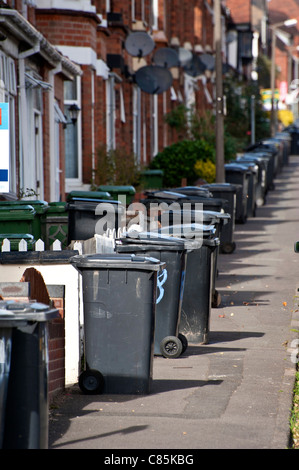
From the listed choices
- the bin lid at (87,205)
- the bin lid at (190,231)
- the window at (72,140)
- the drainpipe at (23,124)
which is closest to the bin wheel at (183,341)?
the bin lid at (190,231)

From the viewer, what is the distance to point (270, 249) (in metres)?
17.9

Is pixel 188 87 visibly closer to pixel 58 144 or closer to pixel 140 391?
pixel 58 144

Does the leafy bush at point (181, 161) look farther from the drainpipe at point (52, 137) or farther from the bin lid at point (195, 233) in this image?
the bin lid at point (195, 233)

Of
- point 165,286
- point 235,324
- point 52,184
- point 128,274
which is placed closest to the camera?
point 128,274

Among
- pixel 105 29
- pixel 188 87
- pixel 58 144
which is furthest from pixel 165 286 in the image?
pixel 188 87

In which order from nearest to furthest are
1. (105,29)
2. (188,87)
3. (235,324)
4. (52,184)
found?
(235,324)
(52,184)
(105,29)
(188,87)

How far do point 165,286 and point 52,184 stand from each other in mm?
8798

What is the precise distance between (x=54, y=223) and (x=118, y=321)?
4.66m

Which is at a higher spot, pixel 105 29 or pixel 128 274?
pixel 105 29

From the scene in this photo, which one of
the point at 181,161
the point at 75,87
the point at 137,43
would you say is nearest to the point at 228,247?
the point at 75,87

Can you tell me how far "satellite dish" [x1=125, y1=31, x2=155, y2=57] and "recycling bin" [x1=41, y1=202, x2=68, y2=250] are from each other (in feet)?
43.5

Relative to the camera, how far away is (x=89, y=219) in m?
11.5

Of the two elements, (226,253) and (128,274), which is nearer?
(128,274)

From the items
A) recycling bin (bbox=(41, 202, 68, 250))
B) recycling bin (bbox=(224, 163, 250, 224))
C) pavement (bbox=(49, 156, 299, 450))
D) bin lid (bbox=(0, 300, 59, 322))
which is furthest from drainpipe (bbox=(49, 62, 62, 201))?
bin lid (bbox=(0, 300, 59, 322))
